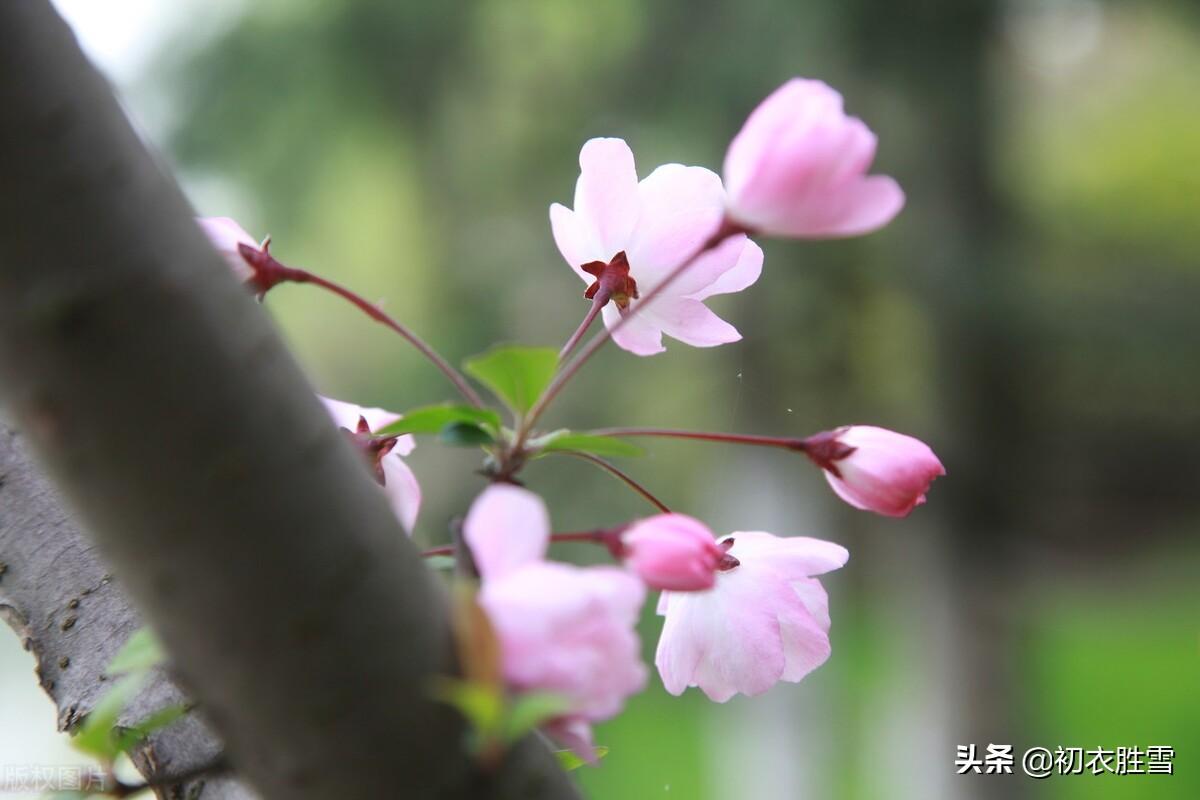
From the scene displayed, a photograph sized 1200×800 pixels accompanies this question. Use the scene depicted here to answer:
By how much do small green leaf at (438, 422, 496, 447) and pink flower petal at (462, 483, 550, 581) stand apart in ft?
0.22

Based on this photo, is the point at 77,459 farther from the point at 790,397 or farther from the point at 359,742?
the point at 790,397

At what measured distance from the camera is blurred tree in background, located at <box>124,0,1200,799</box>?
7.00 feet

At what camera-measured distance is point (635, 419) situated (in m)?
3.05

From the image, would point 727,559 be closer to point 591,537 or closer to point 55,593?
point 591,537

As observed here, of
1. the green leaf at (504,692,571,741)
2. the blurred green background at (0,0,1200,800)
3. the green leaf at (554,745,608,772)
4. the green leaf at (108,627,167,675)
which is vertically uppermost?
the blurred green background at (0,0,1200,800)

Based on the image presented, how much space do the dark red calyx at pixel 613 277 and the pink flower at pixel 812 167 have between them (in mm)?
107

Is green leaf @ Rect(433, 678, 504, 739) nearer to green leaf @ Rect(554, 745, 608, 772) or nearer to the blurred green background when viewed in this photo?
green leaf @ Rect(554, 745, 608, 772)

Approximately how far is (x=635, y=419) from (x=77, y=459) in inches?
112

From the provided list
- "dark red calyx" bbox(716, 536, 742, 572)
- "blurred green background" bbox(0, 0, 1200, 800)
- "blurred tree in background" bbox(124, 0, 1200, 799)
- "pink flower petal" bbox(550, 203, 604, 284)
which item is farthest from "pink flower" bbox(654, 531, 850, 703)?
"blurred green background" bbox(0, 0, 1200, 800)

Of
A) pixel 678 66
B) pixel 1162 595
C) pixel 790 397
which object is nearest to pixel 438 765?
pixel 678 66

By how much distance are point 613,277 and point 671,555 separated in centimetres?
13

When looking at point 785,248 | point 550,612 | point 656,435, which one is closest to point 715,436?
point 656,435

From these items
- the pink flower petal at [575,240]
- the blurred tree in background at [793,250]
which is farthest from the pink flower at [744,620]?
the blurred tree in background at [793,250]

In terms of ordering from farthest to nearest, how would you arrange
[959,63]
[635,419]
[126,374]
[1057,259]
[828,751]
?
[828,751] < [635,419] < [1057,259] < [959,63] < [126,374]
